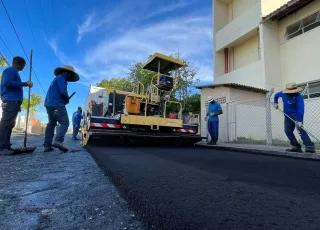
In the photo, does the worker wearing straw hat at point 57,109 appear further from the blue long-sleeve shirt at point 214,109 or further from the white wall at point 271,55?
the white wall at point 271,55

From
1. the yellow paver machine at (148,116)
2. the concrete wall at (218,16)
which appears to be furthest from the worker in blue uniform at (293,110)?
the concrete wall at (218,16)

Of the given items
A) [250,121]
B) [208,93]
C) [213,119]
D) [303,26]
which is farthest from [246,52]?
[213,119]

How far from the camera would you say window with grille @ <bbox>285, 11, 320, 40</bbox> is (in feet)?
34.5

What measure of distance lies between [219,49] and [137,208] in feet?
49.1

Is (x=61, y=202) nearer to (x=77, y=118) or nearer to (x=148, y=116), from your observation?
(x=148, y=116)

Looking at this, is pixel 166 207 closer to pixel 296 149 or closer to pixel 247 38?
pixel 296 149

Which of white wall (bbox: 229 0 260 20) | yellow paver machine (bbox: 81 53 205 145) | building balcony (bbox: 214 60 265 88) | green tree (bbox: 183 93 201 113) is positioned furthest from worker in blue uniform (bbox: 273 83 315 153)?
green tree (bbox: 183 93 201 113)

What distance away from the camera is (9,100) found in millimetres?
4535

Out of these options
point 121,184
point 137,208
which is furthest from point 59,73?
point 137,208

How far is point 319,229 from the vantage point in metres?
1.24

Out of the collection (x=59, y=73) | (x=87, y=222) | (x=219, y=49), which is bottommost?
(x=87, y=222)

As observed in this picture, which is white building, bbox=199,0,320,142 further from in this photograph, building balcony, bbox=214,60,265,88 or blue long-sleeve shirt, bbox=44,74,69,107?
blue long-sleeve shirt, bbox=44,74,69,107

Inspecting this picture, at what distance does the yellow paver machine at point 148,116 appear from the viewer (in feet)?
22.1

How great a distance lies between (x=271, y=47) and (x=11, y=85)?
450 inches
